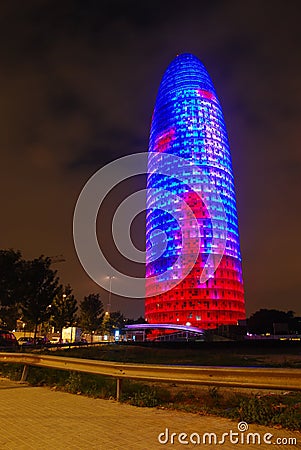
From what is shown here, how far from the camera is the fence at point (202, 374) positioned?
594 centimetres

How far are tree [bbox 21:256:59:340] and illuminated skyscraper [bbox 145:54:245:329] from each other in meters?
76.4

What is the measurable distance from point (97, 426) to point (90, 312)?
79207 mm

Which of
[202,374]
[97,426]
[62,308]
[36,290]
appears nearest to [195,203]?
[62,308]

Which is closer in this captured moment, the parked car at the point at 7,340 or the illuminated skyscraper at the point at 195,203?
the parked car at the point at 7,340

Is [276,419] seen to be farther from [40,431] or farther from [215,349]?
[215,349]

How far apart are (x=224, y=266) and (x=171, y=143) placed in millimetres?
53348

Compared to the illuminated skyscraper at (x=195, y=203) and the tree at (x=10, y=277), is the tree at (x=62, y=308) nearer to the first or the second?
the tree at (x=10, y=277)

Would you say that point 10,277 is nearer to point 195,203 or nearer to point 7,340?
point 7,340

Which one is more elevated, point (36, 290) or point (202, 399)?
point (36, 290)

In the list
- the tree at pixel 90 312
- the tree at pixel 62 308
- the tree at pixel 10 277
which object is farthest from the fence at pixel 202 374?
the tree at pixel 90 312

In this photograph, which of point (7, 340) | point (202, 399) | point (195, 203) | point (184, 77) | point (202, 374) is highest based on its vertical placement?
point (184, 77)

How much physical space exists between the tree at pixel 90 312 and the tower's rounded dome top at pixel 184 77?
345 feet

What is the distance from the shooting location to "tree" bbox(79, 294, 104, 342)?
81875mm

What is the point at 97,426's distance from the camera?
20.9 ft
